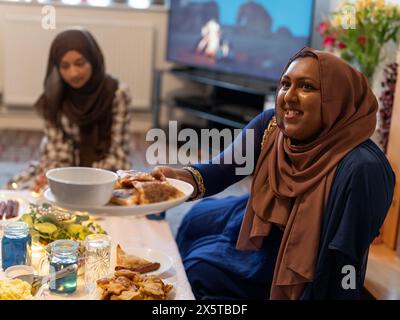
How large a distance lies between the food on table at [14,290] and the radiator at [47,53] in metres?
→ 3.54

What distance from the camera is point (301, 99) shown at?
1.28 m

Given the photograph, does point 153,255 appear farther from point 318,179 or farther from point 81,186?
point 81,186

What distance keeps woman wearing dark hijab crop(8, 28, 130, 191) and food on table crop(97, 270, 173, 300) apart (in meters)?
1.08

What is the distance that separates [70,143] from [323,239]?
4.54 ft

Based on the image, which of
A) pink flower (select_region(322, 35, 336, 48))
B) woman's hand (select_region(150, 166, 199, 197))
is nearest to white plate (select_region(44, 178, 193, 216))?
woman's hand (select_region(150, 166, 199, 197))

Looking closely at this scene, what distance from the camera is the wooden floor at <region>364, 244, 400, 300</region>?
1.79m

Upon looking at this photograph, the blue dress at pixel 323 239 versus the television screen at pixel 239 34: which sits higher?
the television screen at pixel 239 34

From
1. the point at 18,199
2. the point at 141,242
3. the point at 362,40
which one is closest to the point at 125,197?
the point at 141,242

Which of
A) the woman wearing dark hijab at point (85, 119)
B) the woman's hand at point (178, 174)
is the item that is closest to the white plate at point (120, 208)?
the woman's hand at point (178, 174)

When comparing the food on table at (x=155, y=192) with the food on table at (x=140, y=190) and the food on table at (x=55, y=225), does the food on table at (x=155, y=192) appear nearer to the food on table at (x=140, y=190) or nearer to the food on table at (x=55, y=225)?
the food on table at (x=140, y=190)

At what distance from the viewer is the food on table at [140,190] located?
0.90 meters

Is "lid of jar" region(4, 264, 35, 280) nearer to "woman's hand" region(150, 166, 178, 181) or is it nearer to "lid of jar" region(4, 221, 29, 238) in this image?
"lid of jar" region(4, 221, 29, 238)

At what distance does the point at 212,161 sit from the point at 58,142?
1111 mm
